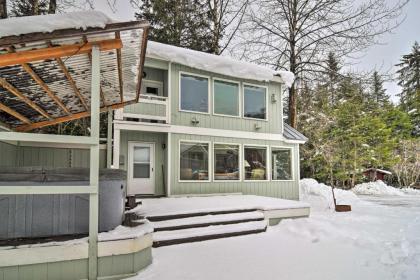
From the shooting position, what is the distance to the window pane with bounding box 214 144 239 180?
10115mm

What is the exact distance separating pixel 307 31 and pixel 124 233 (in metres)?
14.8

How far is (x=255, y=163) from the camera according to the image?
35.9 ft

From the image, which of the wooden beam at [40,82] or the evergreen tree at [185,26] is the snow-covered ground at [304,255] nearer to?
the wooden beam at [40,82]

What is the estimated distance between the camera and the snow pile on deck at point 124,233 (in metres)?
3.89

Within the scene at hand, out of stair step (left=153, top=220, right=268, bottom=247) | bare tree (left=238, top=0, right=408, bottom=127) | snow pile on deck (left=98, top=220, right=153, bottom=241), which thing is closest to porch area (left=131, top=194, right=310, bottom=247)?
stair step (left=153, top=220, right=268, bottom=247)

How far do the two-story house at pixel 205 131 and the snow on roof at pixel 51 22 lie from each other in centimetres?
513

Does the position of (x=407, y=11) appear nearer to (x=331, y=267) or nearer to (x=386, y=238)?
(x=386, y=238)

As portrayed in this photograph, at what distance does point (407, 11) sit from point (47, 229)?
15.6 meters

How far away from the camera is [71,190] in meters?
3.72

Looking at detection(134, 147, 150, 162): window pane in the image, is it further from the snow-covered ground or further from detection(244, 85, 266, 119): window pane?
the snow-covered ground

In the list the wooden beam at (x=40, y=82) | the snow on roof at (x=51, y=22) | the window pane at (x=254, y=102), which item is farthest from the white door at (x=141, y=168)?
the snow on roof at (x=51, y=22)

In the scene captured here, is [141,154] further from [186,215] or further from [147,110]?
[186,215]

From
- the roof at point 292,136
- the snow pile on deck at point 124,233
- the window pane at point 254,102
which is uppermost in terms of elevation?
the window pane at point 254,102

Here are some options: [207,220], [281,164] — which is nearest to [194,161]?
[207,220]
